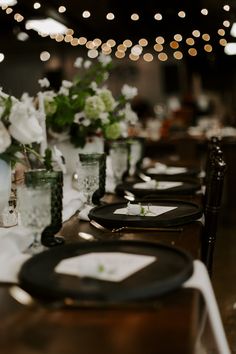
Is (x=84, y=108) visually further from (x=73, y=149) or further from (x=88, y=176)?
(x=88, y=176)

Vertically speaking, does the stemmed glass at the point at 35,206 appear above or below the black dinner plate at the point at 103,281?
above

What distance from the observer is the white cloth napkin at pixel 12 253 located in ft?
4.39

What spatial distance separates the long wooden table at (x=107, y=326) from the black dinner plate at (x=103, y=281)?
2cm

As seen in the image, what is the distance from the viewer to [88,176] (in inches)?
82.0

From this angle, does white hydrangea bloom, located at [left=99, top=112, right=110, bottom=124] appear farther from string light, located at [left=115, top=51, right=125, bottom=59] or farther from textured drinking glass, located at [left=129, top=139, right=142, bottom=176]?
string light, located at [left=115, top=51, right=125, bottom=59]

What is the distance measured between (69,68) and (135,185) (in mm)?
10695

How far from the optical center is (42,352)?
945mm

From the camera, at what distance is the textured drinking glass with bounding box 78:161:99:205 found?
2.06 metres

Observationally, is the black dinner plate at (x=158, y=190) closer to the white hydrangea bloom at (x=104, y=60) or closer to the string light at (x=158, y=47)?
the white hydrangea bloom at (x=104, y=60)

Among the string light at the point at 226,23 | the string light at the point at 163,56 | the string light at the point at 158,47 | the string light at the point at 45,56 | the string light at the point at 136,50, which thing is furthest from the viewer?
the string light at the point at 163,56

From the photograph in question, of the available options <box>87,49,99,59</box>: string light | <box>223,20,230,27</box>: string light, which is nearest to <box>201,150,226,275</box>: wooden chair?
<box>223,20,230,27</box>: string light

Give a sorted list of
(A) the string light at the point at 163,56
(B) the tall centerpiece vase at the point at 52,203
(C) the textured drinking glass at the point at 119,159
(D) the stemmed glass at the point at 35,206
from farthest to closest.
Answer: (A) the string light at the point at 163,56 < (C) the textured drinking glass at the point at 119,159 < (B) the tall centerpiece vase at the point at 52,203 < (D) the stemmed glass at the point at 35,206

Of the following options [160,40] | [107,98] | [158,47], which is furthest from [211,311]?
[158,47]

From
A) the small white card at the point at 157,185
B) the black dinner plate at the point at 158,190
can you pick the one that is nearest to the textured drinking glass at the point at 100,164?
the black dinner plate at the point at 158,190
